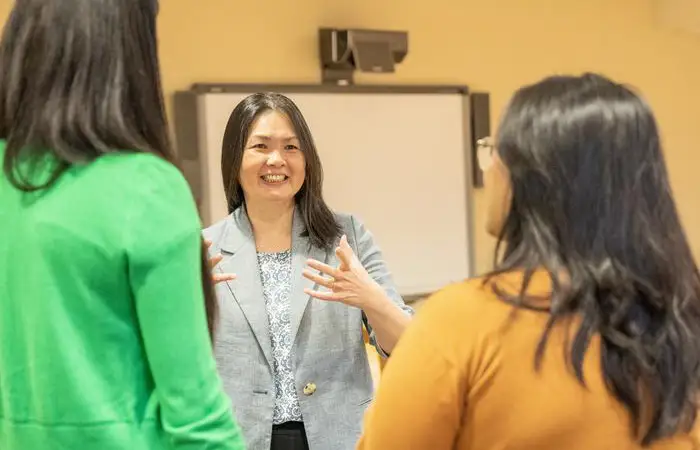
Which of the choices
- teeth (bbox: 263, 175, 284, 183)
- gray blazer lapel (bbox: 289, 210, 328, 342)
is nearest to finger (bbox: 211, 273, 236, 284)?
gray blazer lapel (bbox: 289, 210, 328, 342)

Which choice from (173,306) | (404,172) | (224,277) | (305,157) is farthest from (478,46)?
(173,306)

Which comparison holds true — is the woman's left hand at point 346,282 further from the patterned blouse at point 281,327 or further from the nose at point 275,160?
the nose at point 275,160

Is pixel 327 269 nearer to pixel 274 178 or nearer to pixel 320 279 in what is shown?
pixel 320 279

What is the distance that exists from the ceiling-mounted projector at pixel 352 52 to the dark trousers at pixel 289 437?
7.21 ft

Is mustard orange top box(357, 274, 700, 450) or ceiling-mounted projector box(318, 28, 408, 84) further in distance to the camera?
ceiling-mounted projector box(318, 28, 408, 84)

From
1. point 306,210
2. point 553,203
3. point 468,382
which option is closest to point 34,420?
point 468,382

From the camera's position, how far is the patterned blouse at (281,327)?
6.35 ft

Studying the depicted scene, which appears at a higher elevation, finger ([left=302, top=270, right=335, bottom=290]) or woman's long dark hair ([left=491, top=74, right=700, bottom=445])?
woman's long dark hair ([left=491, top=74, right=700, bottom=445])

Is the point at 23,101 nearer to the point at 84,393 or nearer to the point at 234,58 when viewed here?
the point at 84,393

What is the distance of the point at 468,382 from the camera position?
1048 mm

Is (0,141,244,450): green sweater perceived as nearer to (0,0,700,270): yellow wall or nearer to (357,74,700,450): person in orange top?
(357,74,700,450): person in orange top

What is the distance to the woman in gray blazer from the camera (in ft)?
6.33

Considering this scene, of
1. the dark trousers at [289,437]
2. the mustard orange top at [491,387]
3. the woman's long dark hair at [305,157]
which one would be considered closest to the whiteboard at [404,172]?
the woman's long dark hair at [305,157]

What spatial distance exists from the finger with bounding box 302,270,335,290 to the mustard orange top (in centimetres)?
83
